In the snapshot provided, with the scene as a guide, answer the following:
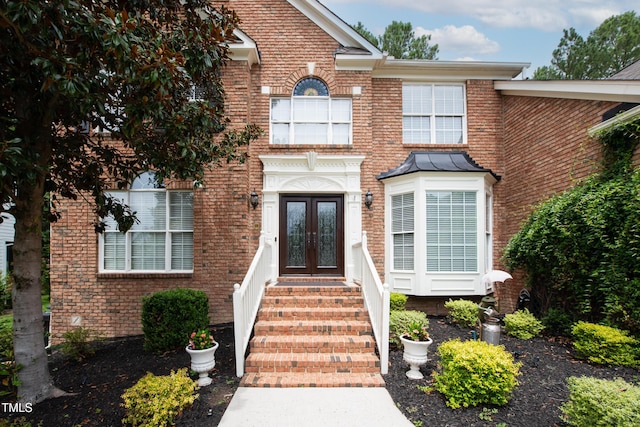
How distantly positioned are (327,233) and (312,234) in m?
0.37

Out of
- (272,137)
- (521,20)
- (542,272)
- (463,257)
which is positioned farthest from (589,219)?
(521,20)

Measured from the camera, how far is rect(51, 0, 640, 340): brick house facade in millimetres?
7344

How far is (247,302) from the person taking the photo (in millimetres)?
5129

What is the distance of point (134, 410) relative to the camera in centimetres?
343

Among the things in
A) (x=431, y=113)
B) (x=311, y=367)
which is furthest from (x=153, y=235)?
(x=431, y=113)

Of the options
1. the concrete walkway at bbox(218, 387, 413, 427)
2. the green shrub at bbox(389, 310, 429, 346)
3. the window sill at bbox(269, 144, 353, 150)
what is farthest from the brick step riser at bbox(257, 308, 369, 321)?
the window sill at bbox(269, 144, 353, 150)

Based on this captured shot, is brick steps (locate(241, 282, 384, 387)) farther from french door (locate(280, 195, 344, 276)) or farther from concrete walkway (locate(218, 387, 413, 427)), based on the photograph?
french door (locate(280, 195, 344, 276))

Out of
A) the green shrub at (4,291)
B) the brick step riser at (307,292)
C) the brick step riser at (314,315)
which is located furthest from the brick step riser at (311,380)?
the green shrub at (4,291)

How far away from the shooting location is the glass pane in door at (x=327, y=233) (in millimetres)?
7945

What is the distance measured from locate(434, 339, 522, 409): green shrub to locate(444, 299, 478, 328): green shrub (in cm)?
280

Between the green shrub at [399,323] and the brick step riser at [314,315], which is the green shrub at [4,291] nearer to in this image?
the brick step riser at [314,315]

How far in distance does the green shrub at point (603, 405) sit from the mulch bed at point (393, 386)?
53 centimetres

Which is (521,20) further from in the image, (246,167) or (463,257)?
(246,167)

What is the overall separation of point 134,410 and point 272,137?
617cm
